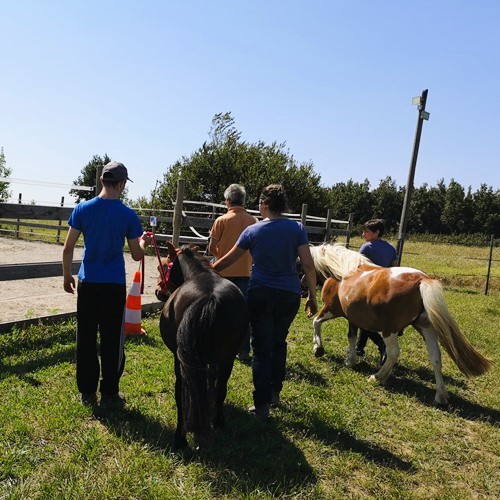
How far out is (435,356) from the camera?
4.66 m

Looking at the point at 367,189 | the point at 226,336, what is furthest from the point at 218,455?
the point at 367,189

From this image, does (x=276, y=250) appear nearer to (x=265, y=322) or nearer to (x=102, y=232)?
(x=265, y=322)

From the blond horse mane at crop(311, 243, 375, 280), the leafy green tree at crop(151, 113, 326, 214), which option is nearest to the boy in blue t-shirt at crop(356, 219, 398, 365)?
the blond horse mane at crop(311, 243, 375, 280)

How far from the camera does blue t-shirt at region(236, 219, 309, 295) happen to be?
368 cm

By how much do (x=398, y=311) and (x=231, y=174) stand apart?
52.2 ft

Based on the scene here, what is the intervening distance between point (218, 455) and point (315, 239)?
15.5 meters

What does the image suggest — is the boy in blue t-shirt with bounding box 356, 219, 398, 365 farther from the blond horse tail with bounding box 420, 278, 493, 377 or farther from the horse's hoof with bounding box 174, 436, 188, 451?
the horse's hoof with bounding box 174, 436, 188, 451

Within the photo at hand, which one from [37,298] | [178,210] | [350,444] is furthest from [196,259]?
[37,298]

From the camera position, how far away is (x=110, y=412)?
3.62 metres

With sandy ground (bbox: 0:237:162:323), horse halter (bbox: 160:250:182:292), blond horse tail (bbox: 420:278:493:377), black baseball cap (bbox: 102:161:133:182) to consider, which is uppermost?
black baseball cap (bbox: 102:161:133:182)

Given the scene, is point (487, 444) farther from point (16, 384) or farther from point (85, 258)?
point (16, 384)

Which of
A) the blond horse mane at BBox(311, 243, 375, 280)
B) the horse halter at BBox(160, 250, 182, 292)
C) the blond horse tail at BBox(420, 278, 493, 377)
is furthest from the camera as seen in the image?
the blond horse mane at BBox(311, 243, 375, 280)

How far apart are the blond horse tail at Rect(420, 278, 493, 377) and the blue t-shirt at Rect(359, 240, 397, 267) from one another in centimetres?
145

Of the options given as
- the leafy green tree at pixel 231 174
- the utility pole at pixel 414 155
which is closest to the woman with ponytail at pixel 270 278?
the utility pole at pixel 414 155
